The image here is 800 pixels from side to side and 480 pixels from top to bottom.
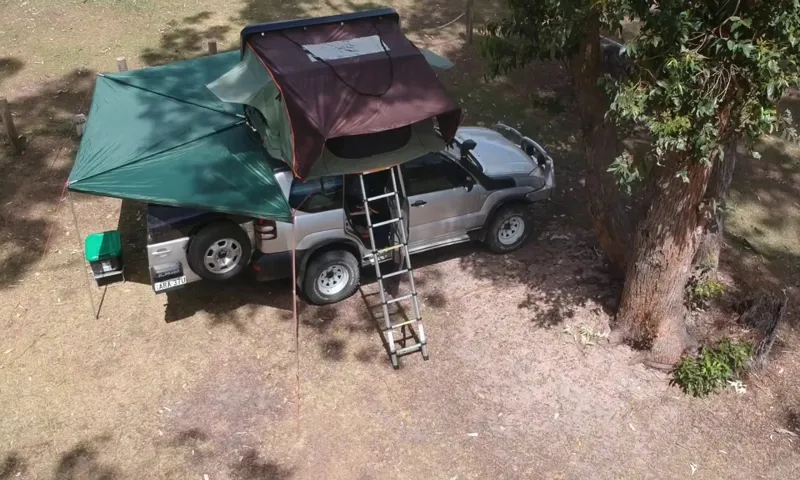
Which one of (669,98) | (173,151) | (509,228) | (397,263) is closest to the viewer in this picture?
(669,98)

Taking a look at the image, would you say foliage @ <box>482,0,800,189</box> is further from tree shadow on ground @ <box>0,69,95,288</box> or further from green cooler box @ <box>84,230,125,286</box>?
tree shadow on ground @ <box>0,69,95,288</box>

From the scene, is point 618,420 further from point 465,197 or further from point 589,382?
point 465,197

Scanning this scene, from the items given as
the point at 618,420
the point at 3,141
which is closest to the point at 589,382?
the point at 618,420

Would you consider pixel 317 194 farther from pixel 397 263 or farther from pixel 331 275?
pixel 397 263

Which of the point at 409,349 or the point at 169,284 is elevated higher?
Result: the point at 169,284

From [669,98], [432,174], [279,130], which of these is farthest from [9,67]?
[669,98]

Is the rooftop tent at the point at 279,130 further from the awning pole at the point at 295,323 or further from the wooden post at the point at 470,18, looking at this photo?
the wooden post at the point at 470,18

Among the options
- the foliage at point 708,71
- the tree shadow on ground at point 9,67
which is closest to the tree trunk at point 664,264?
the foliage at point 708,71
